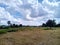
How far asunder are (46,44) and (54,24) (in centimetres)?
7899

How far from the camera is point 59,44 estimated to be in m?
18.8

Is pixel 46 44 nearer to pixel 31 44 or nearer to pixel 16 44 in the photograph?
pixel 31 44

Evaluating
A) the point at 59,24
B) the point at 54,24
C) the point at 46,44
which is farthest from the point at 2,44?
the point at 54,24

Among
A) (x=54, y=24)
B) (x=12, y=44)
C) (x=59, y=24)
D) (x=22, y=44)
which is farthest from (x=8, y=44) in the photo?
(x=54, y=24)

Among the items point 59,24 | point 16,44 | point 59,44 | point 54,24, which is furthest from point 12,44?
point 54,24

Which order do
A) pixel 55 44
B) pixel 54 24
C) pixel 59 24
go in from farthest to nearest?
pixel 54 24, pixel 59 24, pixel 55 44

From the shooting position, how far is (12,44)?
19.4 metres

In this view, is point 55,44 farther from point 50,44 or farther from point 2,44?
point 2,44

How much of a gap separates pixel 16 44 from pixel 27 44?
1.39m

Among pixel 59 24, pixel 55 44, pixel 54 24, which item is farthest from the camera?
pixel 54 24

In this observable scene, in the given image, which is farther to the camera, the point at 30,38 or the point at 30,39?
the point at 30,38

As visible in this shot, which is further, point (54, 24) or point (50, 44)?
point (54, 24)

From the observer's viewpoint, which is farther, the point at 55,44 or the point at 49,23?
the point at 49,23

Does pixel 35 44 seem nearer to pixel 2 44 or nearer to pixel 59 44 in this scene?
pixel 59 44
